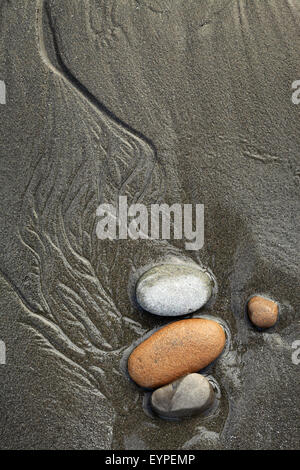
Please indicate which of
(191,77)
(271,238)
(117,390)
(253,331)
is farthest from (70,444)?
(191,77)

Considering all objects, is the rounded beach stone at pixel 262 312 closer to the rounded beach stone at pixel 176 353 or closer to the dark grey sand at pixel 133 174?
the dark grey sand at pixel 133 174

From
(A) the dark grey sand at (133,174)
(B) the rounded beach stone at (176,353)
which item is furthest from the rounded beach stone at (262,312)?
(B) the rounded beach stone at (176,353)

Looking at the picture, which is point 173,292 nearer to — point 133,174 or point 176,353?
point 176,353

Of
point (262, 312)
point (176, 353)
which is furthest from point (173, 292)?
point (262, 312)

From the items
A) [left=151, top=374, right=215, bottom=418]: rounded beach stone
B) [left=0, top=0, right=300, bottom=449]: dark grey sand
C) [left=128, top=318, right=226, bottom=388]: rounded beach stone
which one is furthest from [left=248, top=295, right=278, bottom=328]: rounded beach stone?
[left=151, top=374, right=215, bottom=418]: rounded beach stone

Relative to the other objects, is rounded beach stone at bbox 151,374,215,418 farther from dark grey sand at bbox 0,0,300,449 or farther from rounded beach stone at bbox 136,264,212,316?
rounded beach stone at bbox 136,264,212,316

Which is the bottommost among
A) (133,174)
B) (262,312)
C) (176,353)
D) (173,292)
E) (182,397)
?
(182,397)

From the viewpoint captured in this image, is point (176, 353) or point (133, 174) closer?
point (176, 353)
